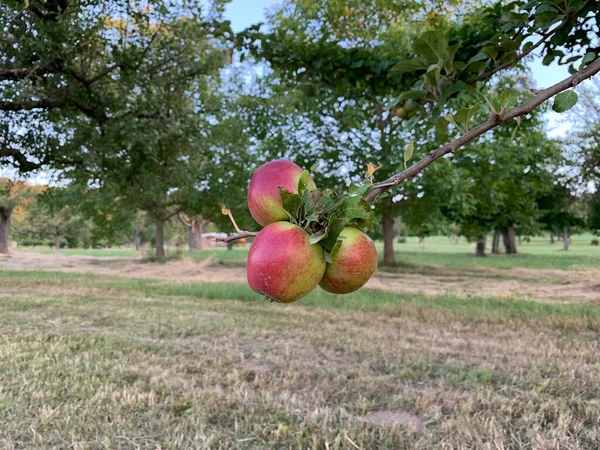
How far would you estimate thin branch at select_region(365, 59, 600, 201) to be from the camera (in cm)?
69

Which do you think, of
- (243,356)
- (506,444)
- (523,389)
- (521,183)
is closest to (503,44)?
(506,444)

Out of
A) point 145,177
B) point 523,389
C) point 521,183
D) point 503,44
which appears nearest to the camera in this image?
point 503,44

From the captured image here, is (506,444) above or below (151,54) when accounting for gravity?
below

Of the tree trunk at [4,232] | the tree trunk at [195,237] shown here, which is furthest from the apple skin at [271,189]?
the tree trunk at [195,237]

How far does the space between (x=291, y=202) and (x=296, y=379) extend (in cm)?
386

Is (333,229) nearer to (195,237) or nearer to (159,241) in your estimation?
(159,241)

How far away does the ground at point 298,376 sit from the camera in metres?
3.11

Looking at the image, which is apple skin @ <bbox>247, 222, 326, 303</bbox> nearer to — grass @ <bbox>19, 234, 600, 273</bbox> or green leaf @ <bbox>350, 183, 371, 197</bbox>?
green leaf @ <bbox>350, 183, 371, 197</bbox>

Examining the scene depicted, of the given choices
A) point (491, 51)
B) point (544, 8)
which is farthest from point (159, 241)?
point (544, 8)

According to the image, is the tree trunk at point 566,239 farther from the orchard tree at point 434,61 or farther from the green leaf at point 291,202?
the green leaf at point 291,202

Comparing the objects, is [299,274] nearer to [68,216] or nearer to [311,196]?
[311,196]

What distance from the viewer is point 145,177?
27.7ft

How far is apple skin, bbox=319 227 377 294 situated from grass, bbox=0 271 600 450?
2533mm

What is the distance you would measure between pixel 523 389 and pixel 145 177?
6993mm
